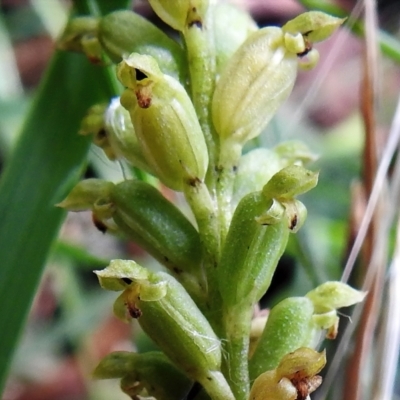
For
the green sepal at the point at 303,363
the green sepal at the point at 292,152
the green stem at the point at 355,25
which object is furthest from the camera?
the green stem at the point at 355,25

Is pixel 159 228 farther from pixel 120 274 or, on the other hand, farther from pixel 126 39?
pixel 126 39

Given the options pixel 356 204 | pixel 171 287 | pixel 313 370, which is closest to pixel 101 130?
pixel 171 287

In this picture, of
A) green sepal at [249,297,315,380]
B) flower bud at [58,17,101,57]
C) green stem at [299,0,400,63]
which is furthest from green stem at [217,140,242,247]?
green stem at [299,0,400,63]

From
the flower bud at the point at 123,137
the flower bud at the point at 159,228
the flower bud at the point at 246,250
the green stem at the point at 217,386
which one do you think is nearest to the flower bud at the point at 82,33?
the flower bud at the point at 123,137

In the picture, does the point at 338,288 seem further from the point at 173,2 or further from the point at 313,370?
the point at 173,2

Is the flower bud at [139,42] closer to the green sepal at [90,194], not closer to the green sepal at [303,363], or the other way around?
the green sepal at [90,194]
